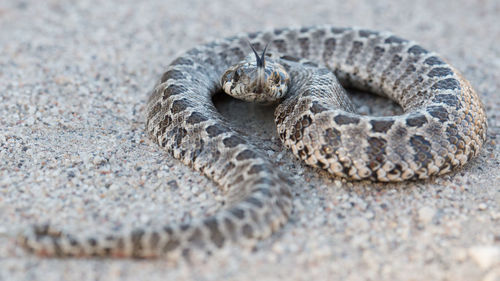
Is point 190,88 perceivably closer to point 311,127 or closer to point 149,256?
point 311,127

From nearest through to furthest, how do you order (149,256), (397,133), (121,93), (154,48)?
(149,256) → (397,133) → (121,93) → (154,48)

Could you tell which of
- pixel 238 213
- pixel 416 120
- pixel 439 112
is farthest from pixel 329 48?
pixel 238 213

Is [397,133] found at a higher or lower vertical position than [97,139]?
higher

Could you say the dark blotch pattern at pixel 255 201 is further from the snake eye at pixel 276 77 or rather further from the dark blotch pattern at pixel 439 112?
the dark blotch pattern at pixel 439 112

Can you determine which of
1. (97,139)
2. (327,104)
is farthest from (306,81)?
(97,139)

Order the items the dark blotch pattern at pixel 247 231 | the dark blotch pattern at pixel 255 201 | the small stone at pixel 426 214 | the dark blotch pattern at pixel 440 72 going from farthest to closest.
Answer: the dark blotch pattern at pixel 440 72
the small stone at pixel 426 214
the dark blotch pattern at pixel 255 201
the dark blotch pattern at pixel 247 231

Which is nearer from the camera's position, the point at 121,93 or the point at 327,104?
the point at 327,104

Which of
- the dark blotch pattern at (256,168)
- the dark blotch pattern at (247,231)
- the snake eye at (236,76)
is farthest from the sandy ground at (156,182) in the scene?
the snake eye at (236,76)
